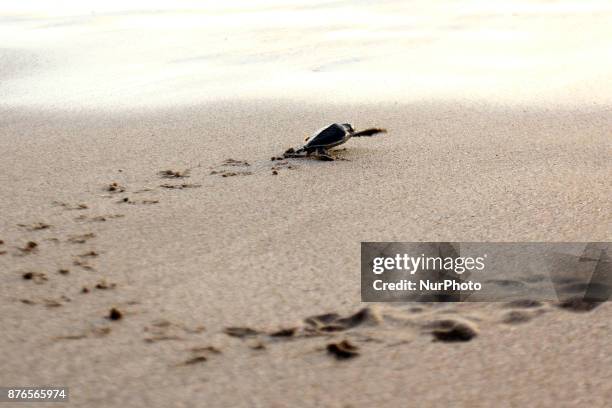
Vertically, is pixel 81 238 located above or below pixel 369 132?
below

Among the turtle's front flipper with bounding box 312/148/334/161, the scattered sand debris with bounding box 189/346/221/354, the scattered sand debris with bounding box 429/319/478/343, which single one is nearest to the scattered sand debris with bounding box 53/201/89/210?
the turtle's front flipper with bounding box 312/148/334/161

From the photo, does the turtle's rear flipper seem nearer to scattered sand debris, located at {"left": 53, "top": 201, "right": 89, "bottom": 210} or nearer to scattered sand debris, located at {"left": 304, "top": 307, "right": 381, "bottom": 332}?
scattered sand debris, located at {"left": 53, "top": 201, "right": 89, "bottom": 210}

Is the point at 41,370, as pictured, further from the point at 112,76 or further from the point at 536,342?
the point at 112,76

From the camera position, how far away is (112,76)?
6.75m

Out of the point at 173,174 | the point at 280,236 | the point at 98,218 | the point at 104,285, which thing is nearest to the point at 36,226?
the point at 98,218

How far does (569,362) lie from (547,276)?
0.57m

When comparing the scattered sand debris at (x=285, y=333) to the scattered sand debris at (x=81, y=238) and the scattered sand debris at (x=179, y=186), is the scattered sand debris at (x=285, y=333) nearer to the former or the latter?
the scattered sand debris at (x=81, y=238)

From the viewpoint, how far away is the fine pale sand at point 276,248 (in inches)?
82.1

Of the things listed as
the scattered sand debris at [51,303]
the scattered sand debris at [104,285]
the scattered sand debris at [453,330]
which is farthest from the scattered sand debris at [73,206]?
the scattered sand debris at [453,330]

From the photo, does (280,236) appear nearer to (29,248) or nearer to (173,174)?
(29,248)

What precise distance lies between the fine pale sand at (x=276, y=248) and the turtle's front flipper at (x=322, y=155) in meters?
0.05

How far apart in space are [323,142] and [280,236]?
4.32 feet

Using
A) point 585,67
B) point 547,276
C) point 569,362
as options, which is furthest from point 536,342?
point 585,67

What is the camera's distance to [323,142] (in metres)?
4.37
